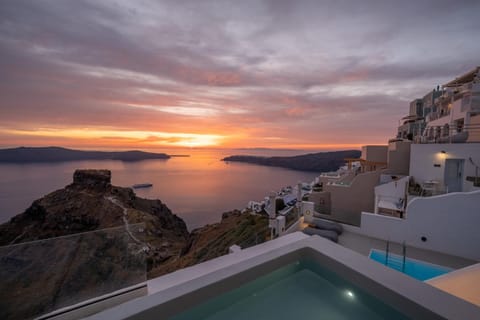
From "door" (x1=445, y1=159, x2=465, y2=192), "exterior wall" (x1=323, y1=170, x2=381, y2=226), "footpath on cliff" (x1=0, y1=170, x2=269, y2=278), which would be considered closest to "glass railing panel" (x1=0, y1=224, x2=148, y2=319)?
"exterior wall" (x1=323, y1=170, x2=381, y2=226)

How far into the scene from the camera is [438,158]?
21.8 feet

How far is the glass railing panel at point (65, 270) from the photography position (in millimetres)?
1774

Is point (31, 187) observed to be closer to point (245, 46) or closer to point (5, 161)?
point (5, 161)

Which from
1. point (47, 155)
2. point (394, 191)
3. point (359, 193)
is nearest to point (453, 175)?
point (394, 191)

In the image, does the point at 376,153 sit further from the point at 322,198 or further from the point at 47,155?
the point at 47,155

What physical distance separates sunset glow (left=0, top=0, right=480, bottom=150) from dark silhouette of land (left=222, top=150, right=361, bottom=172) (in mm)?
24131

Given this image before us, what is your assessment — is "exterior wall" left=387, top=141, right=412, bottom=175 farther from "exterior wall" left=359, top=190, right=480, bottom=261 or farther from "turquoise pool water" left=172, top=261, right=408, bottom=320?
"turquoise pool water" left=172, top=261, right=408, bottom=320

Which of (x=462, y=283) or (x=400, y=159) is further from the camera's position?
(x=400, y=159)

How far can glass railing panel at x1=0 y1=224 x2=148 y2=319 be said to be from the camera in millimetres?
1774

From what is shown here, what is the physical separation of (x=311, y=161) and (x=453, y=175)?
44.9 metres

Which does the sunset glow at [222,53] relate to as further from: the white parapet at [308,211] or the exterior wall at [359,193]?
the white parapet at [308,211]

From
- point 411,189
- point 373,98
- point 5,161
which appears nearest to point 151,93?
point 411,189

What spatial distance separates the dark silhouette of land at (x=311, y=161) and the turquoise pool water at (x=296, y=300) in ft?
→ 102

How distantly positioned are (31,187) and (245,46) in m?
48.1
